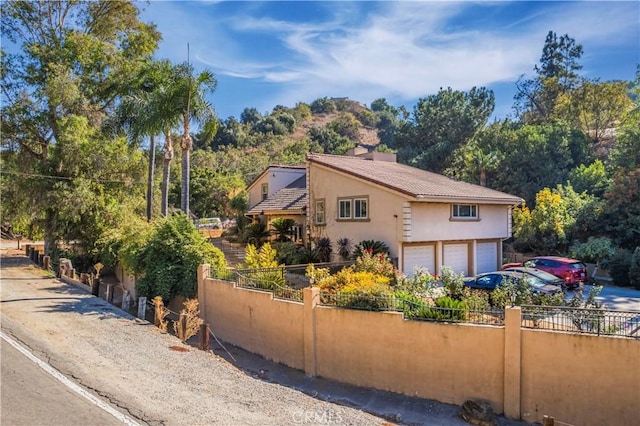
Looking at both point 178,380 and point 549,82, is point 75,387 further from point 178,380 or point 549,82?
point 549,82

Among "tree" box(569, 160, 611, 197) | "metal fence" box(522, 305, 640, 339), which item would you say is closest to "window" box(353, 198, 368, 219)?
"metal fence" box(522, 305, 640, 339)

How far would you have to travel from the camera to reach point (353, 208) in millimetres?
22875

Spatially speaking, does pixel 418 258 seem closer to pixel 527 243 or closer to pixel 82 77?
pixel 527 243

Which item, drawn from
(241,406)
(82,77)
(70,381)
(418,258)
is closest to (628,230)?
Answer: (418,258)

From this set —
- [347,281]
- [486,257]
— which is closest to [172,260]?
[347,281]

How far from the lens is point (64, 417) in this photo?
725 centimetres

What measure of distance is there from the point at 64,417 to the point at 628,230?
29.0 metres

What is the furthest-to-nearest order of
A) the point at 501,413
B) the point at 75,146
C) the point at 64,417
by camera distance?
1. the point at 75,146
2. the point at 501,413
3. the point at 64,417

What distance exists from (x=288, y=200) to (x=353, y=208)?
7951 mm

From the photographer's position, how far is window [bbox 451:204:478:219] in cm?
2253

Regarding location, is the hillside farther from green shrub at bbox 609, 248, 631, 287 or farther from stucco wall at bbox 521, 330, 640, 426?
stucco wall at bbox 521, 330, 640, 426

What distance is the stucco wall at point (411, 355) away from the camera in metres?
10.6

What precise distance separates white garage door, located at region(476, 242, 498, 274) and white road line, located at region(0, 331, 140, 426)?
2004cm

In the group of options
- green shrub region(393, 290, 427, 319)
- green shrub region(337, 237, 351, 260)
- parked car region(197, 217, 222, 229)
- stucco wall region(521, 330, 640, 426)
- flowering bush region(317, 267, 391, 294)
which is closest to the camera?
stucco wall region(521, 330, 640, 426)
